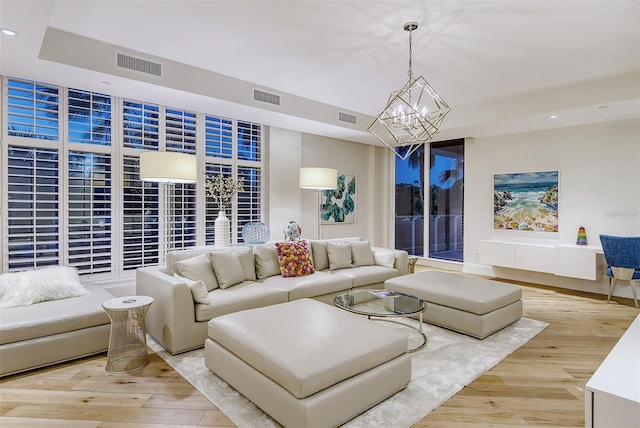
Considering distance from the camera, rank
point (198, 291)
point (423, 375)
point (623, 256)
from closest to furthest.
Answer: point (423, 375)
point (198, 291)
point (623, 256)

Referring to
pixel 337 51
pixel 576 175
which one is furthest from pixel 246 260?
pixel 576 175

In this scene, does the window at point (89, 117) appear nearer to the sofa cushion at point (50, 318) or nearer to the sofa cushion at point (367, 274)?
the sofa cushion at point (50, 318)

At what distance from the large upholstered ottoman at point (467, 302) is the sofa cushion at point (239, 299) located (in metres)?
1.38

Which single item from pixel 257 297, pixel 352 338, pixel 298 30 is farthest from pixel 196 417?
pixel 298 30

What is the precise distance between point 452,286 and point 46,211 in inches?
177

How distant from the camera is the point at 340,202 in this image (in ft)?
22.4

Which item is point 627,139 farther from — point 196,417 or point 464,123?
point 196,417

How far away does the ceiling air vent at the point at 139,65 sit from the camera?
3.49 m

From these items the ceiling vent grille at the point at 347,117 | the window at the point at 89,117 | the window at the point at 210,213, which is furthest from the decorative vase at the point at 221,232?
the ceiling vent grille at the point at 347,117

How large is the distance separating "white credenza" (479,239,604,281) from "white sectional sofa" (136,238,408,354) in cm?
194

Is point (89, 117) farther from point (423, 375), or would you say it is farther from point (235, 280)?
point (423, 375)

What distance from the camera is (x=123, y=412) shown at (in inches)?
85.0

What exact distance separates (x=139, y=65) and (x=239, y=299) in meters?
2.63

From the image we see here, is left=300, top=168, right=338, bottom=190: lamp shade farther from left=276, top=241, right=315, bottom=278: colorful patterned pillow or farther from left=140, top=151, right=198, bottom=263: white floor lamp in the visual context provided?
left=140, top=151, right=198, bottom=263: white floor lamp
